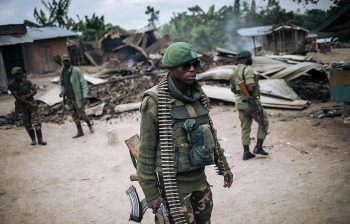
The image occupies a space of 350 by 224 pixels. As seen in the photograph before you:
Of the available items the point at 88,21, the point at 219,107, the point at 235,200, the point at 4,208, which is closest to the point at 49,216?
the point at 4,208

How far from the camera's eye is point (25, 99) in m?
6.98

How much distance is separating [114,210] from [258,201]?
78.3 inches

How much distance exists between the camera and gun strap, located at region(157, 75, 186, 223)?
Answer: 7.19 ft

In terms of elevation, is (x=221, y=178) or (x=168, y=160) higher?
(x=168, y=160)

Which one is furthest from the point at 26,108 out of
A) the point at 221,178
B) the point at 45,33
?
the point at 45,33

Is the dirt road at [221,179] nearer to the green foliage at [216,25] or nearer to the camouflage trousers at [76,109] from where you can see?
the camouflage trousers at [76,109]

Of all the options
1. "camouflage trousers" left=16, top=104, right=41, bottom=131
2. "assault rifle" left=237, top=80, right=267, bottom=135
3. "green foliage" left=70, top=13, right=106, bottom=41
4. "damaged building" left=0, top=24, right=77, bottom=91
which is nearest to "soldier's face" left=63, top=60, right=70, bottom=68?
"camouflage trousers" left=16, top=104, right=41, bottom=131

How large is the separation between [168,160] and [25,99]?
19.6 feet

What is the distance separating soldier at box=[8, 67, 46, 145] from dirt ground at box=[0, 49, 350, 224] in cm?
64

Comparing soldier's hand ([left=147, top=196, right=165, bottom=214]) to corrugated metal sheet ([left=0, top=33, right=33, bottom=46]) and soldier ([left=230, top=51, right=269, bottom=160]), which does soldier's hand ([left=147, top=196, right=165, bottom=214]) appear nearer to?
soldier ([left=230, top=51, right=269, bottom=160])

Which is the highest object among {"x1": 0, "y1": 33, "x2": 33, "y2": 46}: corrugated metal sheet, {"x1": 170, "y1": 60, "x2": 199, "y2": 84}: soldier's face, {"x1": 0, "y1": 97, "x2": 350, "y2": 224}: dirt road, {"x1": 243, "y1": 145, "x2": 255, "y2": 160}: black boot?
{"x1": 0, "y1": 33, "x2": 33, "y2": 46}: corrugated metal sheet

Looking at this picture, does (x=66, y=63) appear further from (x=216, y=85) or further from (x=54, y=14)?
(x=54, y=14)

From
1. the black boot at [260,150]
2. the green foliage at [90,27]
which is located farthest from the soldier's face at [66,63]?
the green foliage at [90,27]

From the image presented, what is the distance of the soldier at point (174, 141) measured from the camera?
220cm
